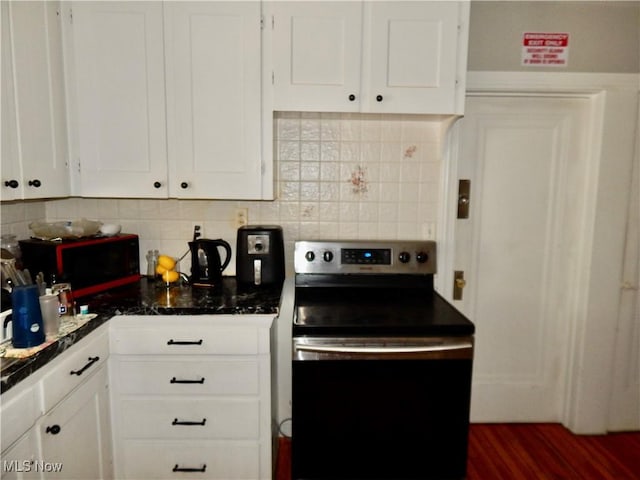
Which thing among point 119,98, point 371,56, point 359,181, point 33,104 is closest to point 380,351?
point 359,181

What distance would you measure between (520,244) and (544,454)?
1084 millimetres

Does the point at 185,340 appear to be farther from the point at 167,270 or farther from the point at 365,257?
the point at 365,257

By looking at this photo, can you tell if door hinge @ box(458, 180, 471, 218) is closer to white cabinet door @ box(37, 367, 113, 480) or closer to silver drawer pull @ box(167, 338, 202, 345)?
silver drawer pull @ box(167, 338, 202, 345)

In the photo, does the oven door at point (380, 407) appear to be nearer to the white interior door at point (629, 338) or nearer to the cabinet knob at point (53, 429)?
the cabinet knob at point (53, 429)

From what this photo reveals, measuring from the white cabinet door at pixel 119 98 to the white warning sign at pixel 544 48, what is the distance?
1.74 meters

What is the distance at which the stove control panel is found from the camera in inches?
80.5

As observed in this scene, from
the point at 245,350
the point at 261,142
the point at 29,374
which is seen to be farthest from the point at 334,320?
the point at 29,374

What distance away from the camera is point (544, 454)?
7.07ft

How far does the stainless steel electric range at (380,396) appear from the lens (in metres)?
1.53

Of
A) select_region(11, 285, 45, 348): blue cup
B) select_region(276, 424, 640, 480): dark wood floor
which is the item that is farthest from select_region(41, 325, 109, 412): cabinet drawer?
select_region(276, 424, 640, 480): dark wood floor

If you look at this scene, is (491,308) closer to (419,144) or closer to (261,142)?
(419,144)

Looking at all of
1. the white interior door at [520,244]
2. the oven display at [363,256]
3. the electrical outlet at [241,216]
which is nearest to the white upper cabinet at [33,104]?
the electrical outlet at [241,216]

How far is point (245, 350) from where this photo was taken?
1.62 m

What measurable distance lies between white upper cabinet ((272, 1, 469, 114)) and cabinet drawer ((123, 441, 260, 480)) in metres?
1.42
